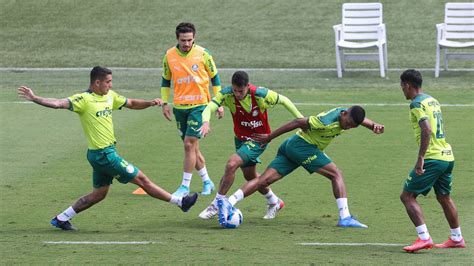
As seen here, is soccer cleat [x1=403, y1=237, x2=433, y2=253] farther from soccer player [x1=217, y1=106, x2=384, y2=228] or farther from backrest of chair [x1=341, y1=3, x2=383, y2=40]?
backrest of chair [x1=341, y1=3, x2=383, y2=40]

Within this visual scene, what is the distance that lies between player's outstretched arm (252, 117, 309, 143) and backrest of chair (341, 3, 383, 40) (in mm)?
14288

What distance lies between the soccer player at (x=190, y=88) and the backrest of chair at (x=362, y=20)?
487 inches

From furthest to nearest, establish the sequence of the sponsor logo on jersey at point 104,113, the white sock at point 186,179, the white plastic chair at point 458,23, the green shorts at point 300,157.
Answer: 1. the white plastic chair at point 458,23
2. the white sock at point 186,179
3. the green shorts at point 300,157
4. the sponsor logo on jersey at point 104,113

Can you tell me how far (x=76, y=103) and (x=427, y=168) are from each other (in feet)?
14.8

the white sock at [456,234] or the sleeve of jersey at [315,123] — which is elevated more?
the sleeve of jersey at [315,123]

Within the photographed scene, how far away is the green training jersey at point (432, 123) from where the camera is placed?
1268 centimetres

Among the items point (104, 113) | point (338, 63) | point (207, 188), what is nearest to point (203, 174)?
point (207, 188)

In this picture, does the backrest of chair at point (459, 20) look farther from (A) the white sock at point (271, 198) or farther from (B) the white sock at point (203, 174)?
(A) the white sock at point (271, 198)

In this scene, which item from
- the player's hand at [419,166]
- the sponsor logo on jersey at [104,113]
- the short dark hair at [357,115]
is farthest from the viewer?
the sponsor logo on jersey at [104,113]

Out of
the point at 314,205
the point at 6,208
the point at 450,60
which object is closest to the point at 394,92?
the point at 450,60

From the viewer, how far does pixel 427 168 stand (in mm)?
12781

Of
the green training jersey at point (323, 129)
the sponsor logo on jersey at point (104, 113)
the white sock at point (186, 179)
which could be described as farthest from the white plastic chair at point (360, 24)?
the sponsor logo on jersey at point (104, 113)

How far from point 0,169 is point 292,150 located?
5.96 meters

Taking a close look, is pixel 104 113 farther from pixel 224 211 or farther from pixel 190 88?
pixel 190 88
